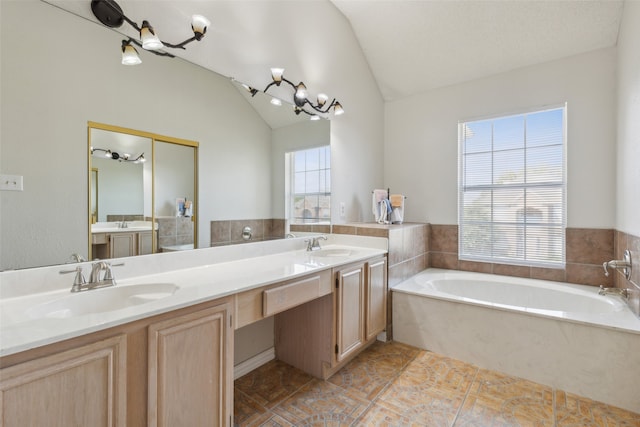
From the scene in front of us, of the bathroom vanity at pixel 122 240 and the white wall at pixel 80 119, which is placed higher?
the white wall at pixel 80 119

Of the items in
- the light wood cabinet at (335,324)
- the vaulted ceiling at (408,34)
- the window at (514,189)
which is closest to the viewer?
the vaulted ceiling at (408,34)

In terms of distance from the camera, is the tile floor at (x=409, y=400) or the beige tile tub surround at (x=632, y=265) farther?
the beige tile tub surround at (x=632, y=265)

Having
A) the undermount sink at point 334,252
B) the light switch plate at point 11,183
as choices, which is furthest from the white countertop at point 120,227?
the undermount sink at point 334,252

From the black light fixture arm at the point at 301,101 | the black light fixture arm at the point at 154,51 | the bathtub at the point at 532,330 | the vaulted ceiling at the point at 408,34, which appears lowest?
the bathtub at the point at 532,330

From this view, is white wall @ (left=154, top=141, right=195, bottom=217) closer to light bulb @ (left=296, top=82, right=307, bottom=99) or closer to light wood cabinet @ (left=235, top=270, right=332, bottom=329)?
light wood cabinet @ (left=235, top=270, right=332, bottom=329)

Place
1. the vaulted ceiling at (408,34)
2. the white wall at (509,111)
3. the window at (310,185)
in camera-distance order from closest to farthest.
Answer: the vaulted ceiling at (408,34) < the window at (310,185) < the white wall at (509,111)

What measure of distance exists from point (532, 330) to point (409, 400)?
103cm

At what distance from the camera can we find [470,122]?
3.27 m

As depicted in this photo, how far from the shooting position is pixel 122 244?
150 centimetres

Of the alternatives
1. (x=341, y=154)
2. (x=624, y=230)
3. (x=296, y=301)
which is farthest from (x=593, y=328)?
(x=341, y=154)

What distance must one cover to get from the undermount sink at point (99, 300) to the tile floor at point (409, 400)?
0.93 m

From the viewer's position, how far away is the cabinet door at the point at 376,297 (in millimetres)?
2379

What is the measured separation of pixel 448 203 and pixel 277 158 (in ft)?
6.80

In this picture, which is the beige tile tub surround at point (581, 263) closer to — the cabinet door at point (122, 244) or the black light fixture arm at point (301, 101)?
the black light fixture arm at point (301, 101)
